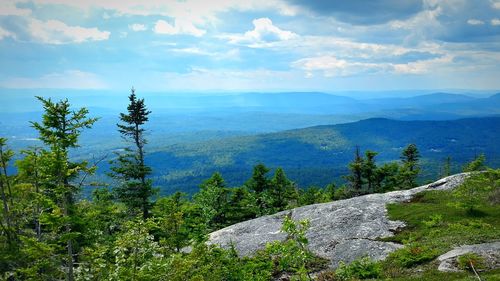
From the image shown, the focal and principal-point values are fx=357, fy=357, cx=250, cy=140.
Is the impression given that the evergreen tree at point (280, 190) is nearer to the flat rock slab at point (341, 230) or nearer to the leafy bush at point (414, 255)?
the flat rock slab at point (341, 230)

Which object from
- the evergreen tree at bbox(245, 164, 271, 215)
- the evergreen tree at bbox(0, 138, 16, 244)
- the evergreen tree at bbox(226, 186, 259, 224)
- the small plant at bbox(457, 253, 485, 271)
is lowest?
the evergreen tree at bbox(226, 186, 259, 224)

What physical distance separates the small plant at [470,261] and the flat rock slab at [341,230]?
7477mm

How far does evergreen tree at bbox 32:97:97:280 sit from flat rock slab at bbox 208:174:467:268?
43.4ft

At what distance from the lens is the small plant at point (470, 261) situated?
64.6ft

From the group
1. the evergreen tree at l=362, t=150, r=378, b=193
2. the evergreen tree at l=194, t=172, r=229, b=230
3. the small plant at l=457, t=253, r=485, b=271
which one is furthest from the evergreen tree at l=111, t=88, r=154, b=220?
the evergreen tree at l=362, t=150, r=378, b=193

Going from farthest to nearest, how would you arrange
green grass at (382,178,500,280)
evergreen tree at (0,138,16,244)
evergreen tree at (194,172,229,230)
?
evergreen tree at (194,172,229,230) < green grass at (382,178,500,280) < evergreen tree at (0,138,16,244)

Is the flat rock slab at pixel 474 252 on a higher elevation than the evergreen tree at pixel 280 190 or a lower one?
higher

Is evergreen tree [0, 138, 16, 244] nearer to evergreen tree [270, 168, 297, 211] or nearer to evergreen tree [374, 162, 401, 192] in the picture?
evergreen tree [270, 168, 297, 211]

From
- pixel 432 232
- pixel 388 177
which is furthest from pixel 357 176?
pixel 432 232

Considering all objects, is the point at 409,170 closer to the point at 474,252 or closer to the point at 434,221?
the point at 434,221

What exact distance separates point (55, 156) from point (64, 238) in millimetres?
3847

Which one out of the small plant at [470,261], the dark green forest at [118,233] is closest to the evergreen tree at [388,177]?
the dark green forest at [118,233]

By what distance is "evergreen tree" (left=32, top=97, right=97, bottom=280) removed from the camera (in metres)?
17.1

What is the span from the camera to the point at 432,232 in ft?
97.8
